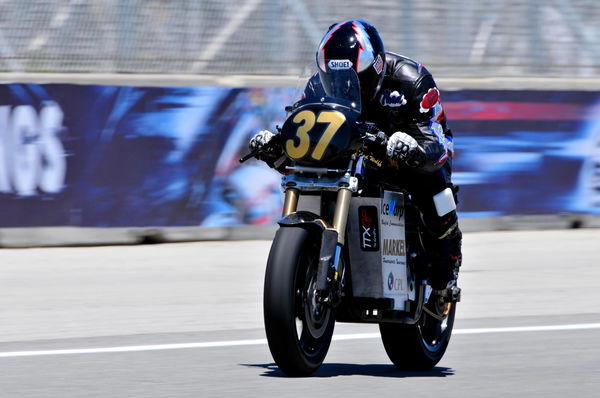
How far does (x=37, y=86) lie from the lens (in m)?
11.5

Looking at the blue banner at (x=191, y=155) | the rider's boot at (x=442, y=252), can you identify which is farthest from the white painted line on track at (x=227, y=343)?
the blue banner at (x=191, y=155)

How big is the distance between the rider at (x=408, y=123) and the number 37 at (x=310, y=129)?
292 mm

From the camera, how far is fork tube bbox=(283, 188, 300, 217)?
18.1 ft

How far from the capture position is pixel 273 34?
42.9ft

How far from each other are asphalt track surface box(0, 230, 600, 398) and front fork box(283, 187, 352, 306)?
417 mm

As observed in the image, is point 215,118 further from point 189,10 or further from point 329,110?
point 329,110

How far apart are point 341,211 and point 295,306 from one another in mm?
482

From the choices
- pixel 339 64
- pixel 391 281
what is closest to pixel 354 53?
pixel 339 64

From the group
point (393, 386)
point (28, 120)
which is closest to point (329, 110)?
point (393, 386)

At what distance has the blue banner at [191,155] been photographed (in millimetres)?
11469

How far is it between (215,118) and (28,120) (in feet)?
6.12

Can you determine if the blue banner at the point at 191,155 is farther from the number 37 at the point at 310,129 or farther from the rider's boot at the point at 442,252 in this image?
the number 37 at the point at 310,129

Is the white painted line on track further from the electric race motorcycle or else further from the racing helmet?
the racing helmet

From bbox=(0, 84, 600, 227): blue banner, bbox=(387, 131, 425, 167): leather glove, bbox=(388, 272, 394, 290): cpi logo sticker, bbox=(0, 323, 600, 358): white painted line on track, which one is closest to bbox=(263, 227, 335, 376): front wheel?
bbox=(388, 272, 394, 290): cpi logo sticker
